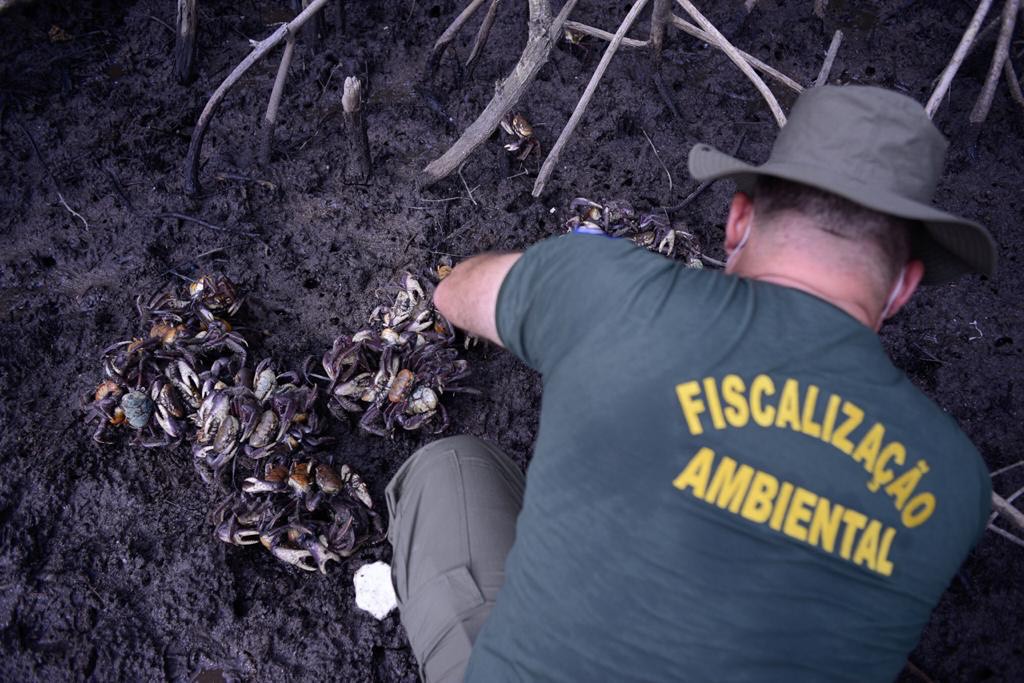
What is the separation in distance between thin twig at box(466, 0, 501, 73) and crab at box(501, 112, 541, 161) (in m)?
0.60

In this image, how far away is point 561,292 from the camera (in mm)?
1755

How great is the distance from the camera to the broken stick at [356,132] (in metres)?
3.44

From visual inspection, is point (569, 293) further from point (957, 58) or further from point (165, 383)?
point (957, 58)

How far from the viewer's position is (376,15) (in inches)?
188

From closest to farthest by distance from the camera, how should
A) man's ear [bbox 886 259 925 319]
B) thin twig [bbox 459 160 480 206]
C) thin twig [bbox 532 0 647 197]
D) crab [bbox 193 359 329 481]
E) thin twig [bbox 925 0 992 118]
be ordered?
1. man's ear [bbox 886 259 925 319]
2. crab [bbox 193 359 329 481]
3. thin twig [bbox 925 0 992 118]
4. thin twig [bbox 532 0 647 197]
5. thin twig [bbox 459 160 480 206]

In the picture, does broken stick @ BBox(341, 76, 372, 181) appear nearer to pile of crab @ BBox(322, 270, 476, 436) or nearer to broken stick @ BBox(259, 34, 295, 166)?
broken stick @ BBox(259, 34, 295, 166)

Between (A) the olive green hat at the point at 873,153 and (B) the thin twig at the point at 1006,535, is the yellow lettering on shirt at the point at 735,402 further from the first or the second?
(B) the thin twig at the point at 1006,535

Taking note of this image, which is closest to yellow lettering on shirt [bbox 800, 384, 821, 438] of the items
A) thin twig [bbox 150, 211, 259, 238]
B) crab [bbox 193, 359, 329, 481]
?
crab [bbox 193, 359, 329, 481]

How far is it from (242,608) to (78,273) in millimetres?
1999

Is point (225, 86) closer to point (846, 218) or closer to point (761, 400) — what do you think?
point (846, 218)

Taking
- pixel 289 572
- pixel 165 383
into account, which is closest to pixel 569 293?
pixel 289 572

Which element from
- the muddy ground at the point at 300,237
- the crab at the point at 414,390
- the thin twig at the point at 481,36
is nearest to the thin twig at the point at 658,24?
the muddy ground at the point at 300,237

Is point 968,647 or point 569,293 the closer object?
point 569,293

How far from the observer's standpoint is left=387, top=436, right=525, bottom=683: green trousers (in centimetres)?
216
